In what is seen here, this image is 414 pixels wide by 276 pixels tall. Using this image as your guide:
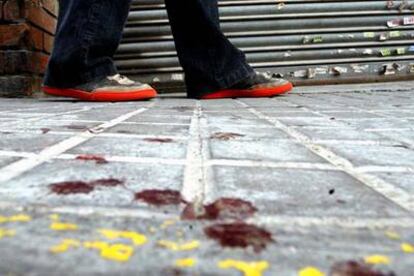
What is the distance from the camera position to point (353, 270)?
417 mm

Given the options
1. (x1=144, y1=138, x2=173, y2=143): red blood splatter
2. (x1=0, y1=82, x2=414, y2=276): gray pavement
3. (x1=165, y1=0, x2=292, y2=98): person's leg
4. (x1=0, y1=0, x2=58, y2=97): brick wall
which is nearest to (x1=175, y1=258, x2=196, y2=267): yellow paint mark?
(x1=0, y1=82, x2=414, y2=276): gray pavement

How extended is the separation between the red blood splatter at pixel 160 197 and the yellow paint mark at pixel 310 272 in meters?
0.20

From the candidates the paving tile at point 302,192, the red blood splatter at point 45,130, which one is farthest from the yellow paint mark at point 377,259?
the red blood splatter at point 45,130

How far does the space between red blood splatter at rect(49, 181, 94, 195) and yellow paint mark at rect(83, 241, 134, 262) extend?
0.57 ft

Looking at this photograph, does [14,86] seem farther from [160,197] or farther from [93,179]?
[160,197]

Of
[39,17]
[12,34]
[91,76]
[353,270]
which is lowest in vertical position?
[353,270]

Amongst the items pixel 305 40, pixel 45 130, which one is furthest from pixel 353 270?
pixel 305 40

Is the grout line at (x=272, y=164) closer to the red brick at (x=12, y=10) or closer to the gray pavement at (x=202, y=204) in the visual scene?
the gray pavement at (x=202, y=204)

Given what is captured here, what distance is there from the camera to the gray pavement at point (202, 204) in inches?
16.7

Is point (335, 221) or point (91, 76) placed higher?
point (91, 76)

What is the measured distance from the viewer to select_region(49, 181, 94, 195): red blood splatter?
2.00 ft

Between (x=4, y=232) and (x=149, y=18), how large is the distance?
3541mm

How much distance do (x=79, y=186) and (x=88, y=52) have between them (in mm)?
1622

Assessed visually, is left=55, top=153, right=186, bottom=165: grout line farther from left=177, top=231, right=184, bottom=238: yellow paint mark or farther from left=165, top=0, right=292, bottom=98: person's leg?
left=165, top=0, right=292, bottom=98: person's leg
